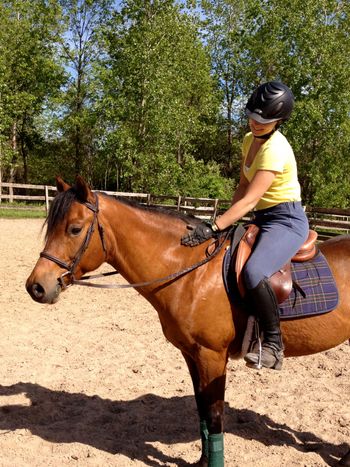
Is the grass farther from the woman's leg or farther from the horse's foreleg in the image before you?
the woman's leg

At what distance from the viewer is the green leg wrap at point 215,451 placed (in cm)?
327

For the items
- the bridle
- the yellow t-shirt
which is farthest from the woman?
the bridle

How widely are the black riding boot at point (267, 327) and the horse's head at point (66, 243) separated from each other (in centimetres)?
121

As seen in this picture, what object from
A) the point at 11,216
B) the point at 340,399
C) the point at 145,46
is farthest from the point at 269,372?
the point at 145,46

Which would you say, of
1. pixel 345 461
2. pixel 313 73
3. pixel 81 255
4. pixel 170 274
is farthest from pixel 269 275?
pixel 313 73

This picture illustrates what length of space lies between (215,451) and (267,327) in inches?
40.0

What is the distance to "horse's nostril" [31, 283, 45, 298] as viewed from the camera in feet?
9.76

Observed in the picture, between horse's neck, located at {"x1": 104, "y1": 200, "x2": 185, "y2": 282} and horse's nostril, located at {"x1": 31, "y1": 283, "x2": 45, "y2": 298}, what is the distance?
56cm

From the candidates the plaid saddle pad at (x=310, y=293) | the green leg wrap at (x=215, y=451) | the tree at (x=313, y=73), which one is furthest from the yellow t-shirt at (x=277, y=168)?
the tree at (x=313, y=73)

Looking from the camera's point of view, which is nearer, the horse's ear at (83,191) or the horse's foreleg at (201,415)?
the horse's ear at (83,191)

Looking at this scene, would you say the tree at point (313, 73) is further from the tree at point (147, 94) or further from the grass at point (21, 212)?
the grass at point (21, 212)

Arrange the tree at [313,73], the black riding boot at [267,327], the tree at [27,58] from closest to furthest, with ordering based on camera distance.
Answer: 1. the black riding boot at [267,327]
2. the tree at [313,73]
3. the tree at [27,58]

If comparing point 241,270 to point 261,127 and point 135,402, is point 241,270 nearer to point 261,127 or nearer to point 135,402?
point 261,127

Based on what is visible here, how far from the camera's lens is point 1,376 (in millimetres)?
4969
